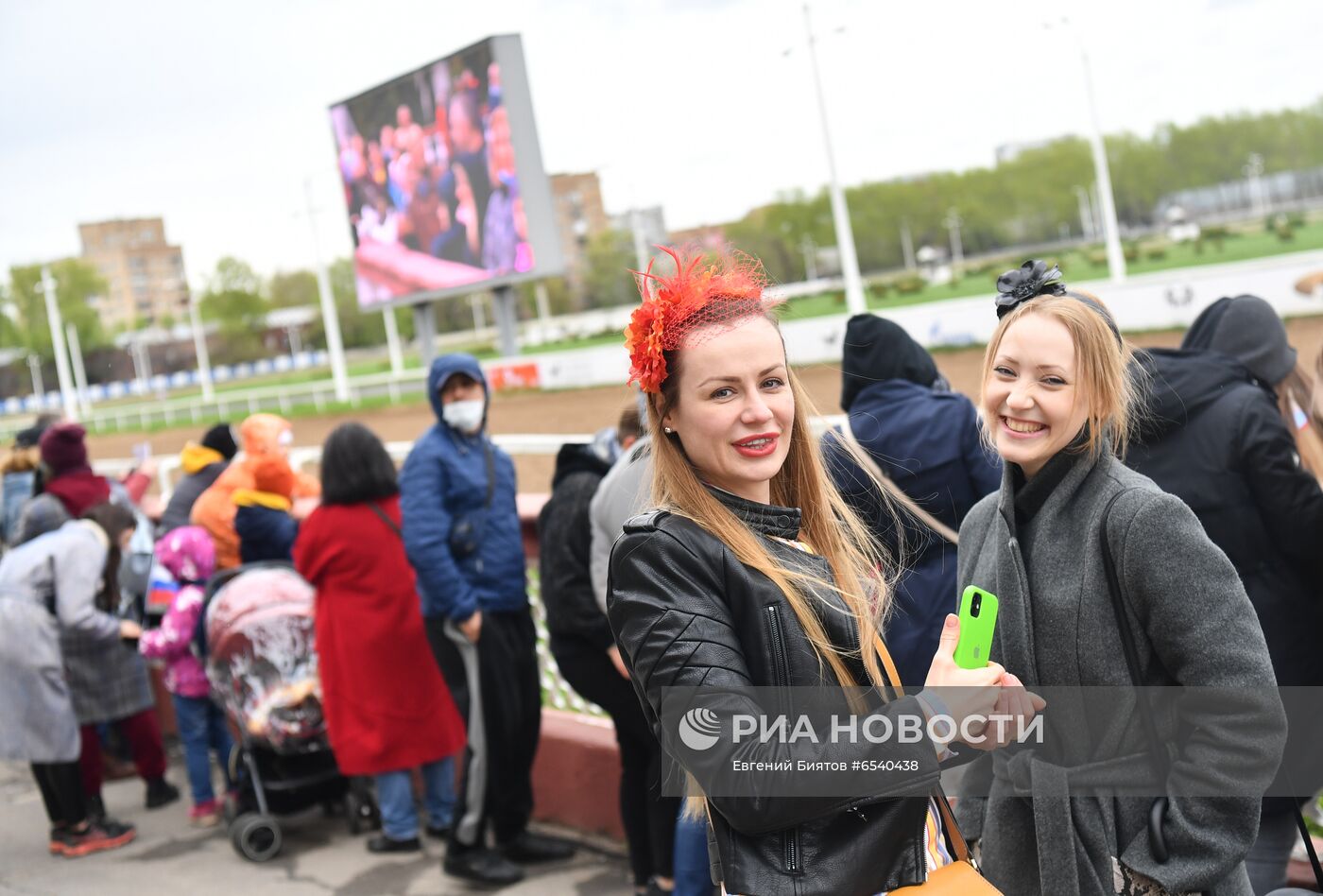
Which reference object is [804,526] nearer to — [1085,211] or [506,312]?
[506,312]

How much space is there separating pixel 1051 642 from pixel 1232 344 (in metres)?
1.55

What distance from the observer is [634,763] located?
4.69m

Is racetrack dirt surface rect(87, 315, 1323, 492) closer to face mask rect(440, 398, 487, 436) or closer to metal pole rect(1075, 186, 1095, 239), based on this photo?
face mask rect(440, 398, 487, 436)

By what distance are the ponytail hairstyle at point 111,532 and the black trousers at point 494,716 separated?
2.23 m

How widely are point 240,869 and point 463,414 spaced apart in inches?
92.8

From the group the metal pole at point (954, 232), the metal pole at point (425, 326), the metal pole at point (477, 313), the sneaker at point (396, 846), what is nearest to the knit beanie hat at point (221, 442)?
the sneaker at point (396, 846)

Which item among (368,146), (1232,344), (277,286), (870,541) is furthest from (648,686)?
(277,286)

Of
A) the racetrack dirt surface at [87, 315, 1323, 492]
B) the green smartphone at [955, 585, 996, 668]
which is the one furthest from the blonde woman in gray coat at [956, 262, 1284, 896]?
the racetrack dirt surface at [87, 315, 1323, 492]

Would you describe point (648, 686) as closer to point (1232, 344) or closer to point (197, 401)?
point (1232, 344)

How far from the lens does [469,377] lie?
5266 mm

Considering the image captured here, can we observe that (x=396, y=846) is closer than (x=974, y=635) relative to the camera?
No

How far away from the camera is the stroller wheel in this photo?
226 inches

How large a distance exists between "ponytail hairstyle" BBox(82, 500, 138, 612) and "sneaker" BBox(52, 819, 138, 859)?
1074 mm

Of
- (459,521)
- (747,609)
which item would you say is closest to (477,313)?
(459,521)
